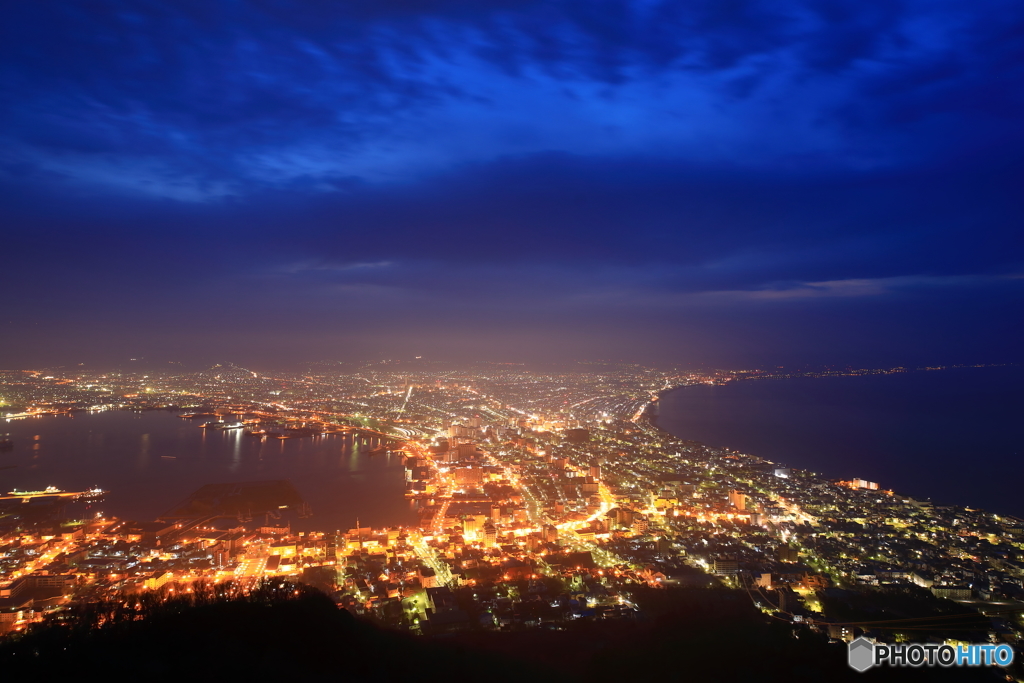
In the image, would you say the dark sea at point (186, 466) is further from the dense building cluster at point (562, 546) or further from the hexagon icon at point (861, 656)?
the hexagon icon at point (861, 656)

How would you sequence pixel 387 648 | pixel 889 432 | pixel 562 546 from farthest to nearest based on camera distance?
pixel 889 432 < pixel 562 546 < pixel 387 648

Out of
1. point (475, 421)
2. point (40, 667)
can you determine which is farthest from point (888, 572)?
point (475, 421)

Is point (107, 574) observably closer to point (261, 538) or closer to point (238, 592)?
point (261, 538)

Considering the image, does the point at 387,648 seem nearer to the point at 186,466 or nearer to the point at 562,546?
the point at 562,546

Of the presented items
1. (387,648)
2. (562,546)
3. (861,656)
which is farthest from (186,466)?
(861,656)

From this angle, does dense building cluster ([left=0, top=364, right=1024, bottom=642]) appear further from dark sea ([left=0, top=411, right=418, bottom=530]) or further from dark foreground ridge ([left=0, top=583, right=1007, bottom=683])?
dark sea ([left=0, top=411, right=418, bottom=530])

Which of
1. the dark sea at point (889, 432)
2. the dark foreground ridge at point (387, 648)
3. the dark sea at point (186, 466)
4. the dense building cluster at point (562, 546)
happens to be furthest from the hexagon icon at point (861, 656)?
the dark sea at point (889, 432)

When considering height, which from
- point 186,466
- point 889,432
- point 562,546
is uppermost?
point 889,432
